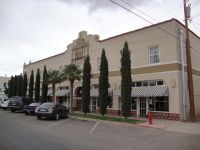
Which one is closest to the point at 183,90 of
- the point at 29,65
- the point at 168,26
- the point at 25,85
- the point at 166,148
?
the point at 168,26

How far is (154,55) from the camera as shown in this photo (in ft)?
75.9

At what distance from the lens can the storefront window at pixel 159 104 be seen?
70.6ft

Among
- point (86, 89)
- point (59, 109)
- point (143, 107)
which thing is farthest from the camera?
point (86, 89)

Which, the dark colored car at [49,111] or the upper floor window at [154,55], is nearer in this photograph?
the dark colored car at [49,111]

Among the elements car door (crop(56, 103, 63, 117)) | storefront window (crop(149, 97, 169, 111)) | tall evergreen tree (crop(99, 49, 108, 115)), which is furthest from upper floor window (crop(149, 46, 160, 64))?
car door (crop(56, 103, 63, 117))

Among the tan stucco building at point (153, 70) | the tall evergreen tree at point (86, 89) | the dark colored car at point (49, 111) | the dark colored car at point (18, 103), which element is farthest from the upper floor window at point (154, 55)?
the dark colored car at point (18, 103)

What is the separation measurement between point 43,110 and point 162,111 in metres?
10.9

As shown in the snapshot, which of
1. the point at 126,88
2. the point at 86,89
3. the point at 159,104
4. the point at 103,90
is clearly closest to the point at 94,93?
the point at 86,89

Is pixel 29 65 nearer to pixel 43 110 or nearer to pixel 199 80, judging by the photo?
pixel 43 110

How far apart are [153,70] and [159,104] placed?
3.35m

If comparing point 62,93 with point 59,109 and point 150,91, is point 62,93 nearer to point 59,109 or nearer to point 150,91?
point 59,109

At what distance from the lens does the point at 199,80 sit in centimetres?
2583

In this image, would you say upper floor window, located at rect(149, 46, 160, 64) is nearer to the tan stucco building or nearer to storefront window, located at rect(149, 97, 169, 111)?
the tan stucco building

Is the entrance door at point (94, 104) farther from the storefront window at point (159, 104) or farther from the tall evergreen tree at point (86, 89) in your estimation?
the storefront window at point (159, 104)
